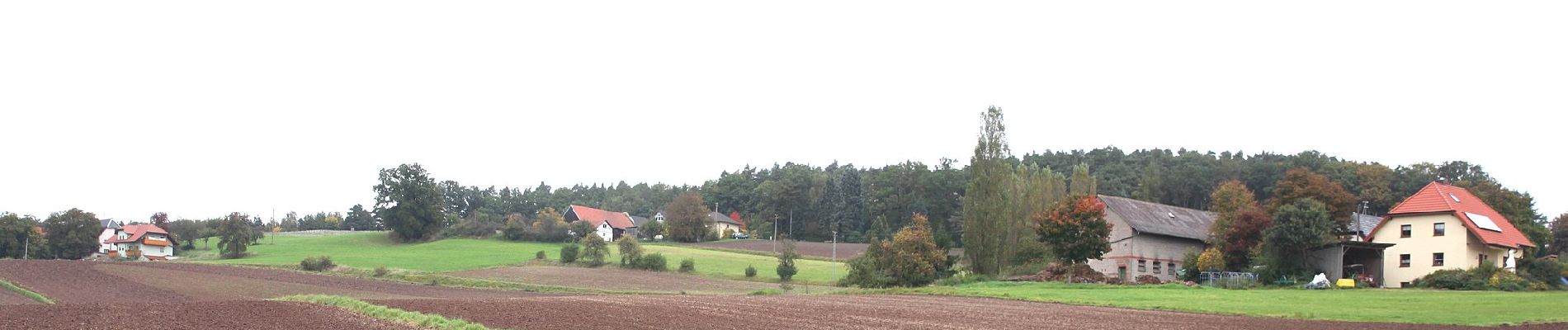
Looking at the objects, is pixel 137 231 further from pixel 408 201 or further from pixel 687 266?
pixel 687 266

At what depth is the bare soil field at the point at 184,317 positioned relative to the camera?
21.8 metres

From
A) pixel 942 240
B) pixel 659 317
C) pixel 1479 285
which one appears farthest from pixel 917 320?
pixel 942 240

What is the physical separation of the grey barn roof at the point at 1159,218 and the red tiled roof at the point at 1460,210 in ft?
46.4

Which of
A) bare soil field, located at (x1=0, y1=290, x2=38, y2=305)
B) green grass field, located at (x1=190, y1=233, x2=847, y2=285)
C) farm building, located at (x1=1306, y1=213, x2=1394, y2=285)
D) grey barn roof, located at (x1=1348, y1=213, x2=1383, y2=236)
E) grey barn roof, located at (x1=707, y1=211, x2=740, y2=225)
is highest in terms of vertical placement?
grey barn roof, located at (x1=1348, y1=213, x2=1383, y2=236)

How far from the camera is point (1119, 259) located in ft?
211

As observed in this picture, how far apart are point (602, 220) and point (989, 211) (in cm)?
9295

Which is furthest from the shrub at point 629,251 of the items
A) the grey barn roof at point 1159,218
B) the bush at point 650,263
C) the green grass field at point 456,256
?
the grey barn roof at point 1159,218

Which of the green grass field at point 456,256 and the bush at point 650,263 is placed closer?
the bush at point 650,263

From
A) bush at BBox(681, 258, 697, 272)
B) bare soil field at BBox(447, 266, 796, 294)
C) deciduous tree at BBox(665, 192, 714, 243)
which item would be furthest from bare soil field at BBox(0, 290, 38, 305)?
deciduous tree at BBox(665, 192, 714, 243)

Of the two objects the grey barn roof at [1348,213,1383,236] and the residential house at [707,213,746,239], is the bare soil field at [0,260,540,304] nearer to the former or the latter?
the grey barn roof at [1348,213,1383,236]

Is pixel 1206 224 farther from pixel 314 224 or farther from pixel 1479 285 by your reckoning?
pixel 314 224

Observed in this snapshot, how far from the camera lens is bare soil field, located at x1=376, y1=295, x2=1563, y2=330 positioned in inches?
987

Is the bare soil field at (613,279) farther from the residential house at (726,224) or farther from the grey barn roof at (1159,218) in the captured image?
the residential house at (726,224)

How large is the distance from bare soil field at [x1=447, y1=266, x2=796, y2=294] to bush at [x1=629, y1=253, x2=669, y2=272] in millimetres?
1277
